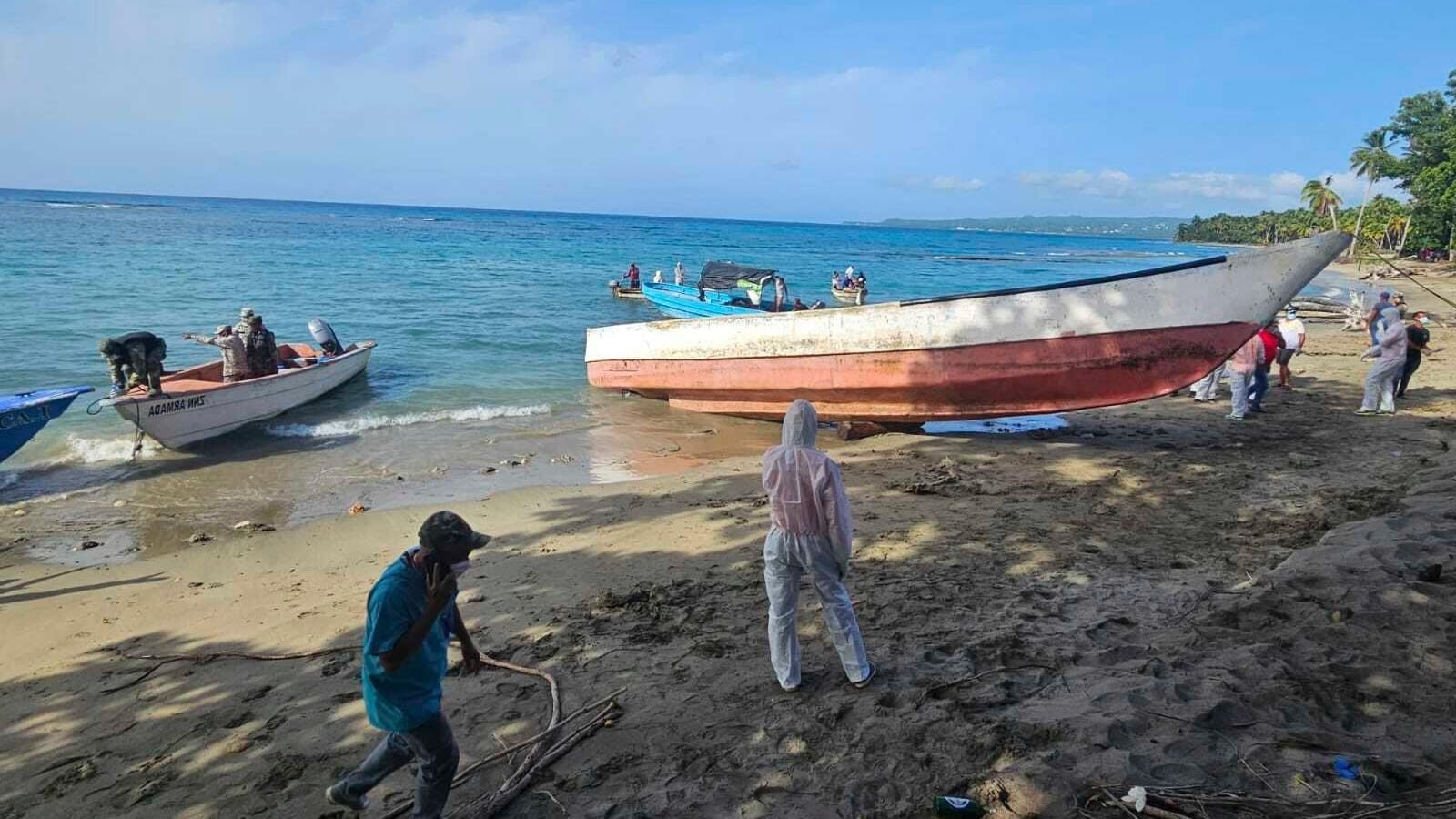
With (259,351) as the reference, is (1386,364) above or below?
above

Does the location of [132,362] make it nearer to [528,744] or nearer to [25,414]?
[25,414]

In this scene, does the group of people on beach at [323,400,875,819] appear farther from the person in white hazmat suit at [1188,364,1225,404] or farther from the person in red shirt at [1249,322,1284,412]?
the person in white hazmat suit at [1188,364,1225,404]

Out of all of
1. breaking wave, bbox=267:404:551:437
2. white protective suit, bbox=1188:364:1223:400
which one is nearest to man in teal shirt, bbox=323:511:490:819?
breaking wave, bbox=267:404:551:437

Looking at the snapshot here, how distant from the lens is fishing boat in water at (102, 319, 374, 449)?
405 inches

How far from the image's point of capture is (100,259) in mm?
34875

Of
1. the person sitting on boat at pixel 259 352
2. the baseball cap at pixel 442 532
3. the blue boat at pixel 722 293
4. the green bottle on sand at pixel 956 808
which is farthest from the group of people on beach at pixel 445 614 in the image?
the blue boat at pixel 722 293

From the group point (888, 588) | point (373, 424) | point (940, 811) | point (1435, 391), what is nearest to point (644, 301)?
point (373, 424)

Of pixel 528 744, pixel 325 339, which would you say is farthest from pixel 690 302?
pixel 528 744

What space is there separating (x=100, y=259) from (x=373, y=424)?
3226cm

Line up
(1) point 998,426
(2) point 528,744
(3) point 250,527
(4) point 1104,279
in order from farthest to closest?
(1) point 998,426 → (4) point 1104,279 → (3) point 250,527 → (2) point 528,744

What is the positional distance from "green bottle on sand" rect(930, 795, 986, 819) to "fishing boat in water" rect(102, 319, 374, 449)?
1102cm

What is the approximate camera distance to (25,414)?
933 centimetres

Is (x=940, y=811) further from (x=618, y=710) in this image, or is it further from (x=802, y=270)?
(x=802, y=270)

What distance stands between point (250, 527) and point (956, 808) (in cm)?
769
